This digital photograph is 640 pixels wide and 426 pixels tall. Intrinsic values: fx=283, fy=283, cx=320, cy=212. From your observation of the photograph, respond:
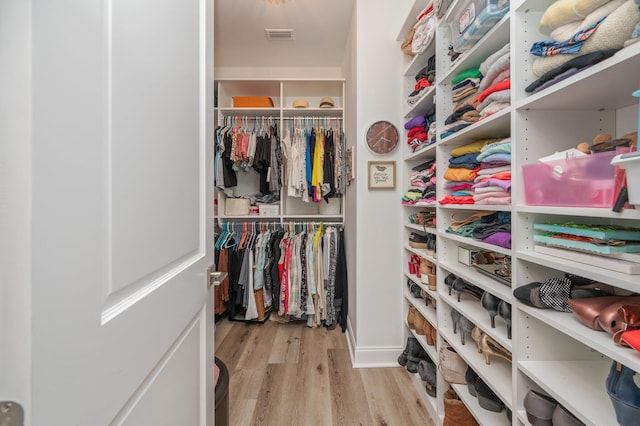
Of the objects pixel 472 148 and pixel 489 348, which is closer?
pixel 489 348

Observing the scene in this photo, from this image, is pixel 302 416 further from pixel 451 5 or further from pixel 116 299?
pixel 451 5

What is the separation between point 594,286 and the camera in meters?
0.85

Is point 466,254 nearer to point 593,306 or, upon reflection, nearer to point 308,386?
point 593,306

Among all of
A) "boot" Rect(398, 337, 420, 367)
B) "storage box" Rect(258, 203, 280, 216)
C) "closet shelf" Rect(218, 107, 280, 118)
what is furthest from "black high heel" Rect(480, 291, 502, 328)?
"closet shelf" Rect(218, 107, 280, 118)

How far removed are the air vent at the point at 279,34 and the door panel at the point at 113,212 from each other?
6.37 feet

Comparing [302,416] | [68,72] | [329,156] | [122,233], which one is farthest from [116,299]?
[329,156]

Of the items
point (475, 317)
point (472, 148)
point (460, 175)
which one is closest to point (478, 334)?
point (475, 317)

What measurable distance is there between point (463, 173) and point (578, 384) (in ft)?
2.67

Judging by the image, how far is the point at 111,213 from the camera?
1.45 ft

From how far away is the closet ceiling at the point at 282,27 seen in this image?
6.98 feet

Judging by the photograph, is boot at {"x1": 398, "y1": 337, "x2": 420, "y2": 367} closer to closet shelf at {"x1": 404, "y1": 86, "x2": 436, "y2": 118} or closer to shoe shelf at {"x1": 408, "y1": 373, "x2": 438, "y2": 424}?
shoe shelf at {"x1": 408, "y1": 373, "x2": 438, "y2": 424}

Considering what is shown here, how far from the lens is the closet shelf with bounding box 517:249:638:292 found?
1.93 feet

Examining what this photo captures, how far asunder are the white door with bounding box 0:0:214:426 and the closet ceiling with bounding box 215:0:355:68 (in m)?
1.74

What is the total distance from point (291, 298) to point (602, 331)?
6.95 ft
